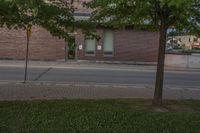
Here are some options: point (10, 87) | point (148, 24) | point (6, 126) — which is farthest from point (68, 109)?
point (10, 87)

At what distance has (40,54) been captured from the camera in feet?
124

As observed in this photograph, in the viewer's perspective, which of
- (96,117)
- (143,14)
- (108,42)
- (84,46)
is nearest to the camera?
(96,117)

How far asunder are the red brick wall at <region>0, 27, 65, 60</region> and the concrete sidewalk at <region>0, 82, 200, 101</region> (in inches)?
761

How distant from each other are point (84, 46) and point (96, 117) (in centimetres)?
2796

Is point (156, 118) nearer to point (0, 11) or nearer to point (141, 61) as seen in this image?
point (0, 11)

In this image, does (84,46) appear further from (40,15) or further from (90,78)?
(40,15)

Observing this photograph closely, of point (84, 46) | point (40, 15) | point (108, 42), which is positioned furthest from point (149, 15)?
point (108, 42)

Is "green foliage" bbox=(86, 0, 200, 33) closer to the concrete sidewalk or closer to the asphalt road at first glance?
the concrete sidewalk

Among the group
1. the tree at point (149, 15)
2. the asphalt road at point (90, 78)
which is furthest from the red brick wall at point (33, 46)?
the tree at point (149, 15)

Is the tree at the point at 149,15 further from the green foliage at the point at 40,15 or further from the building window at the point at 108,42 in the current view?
the building window at the point at 108,42

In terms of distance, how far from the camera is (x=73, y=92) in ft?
52.8

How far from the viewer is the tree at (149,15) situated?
11047mm

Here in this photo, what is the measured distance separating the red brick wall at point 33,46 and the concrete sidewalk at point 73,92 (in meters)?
19.3

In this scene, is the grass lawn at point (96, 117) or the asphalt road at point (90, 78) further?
the asphalt road at point (90, 78)
